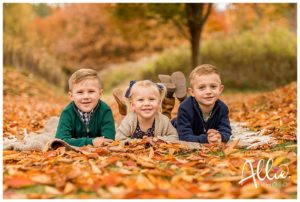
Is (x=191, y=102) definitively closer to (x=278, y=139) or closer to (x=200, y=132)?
(x=200, y=132)

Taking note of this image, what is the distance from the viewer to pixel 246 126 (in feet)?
20.4

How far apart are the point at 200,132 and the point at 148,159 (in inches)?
55.1

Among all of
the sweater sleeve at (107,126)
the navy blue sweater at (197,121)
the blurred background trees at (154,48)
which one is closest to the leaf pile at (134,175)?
the navy blue sweater at (197,121)

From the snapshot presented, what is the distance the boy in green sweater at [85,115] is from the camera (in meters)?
4.84

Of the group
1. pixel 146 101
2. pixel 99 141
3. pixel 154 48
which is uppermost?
pixel 154 48

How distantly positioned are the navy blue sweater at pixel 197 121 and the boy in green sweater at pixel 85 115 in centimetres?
73

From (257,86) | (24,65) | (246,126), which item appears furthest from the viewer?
(24,65)

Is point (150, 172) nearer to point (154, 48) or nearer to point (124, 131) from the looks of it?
point (124, 131)

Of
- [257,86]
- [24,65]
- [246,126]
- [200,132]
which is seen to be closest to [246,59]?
[257,86]

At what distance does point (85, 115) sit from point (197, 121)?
45.7 inches

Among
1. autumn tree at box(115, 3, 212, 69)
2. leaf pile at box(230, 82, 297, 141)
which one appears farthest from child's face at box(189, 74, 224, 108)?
autumn tree at box(115, 3, 212, 69)

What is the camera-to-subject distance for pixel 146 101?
473 centimetres

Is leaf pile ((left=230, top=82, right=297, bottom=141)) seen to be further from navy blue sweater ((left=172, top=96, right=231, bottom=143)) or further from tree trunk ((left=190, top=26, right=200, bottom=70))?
tree trunk ((left=190, top=26, right=200, bottom=70))

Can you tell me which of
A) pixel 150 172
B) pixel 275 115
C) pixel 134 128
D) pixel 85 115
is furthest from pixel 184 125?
pixel 275 115
